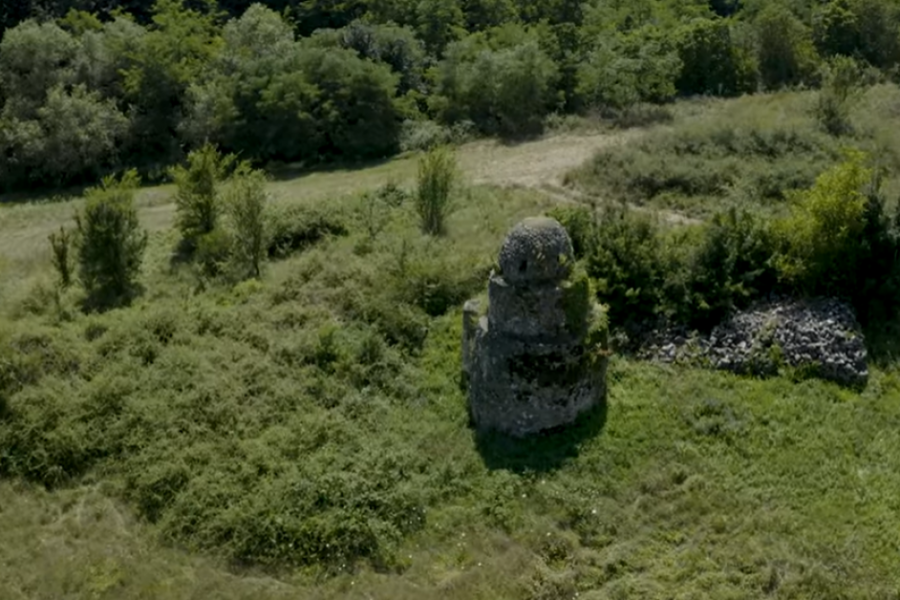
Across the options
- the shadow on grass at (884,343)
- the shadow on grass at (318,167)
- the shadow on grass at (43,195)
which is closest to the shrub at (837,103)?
the shadow on grass at (884,343)

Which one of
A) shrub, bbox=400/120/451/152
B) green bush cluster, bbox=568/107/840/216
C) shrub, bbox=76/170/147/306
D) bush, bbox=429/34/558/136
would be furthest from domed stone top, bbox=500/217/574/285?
bush, bbox=429/34/558/136

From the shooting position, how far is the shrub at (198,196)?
25.0 m

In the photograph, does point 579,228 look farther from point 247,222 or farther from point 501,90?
point 501,90

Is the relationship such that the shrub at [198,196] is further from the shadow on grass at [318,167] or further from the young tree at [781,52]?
the young tree at [781,52]

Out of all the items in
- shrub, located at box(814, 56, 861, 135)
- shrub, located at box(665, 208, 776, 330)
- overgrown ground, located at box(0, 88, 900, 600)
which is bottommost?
overgrown ground, located at box(0, 88, 900, 600)

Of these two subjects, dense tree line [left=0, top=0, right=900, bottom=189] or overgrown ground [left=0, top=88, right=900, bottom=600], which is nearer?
overgrown ground [left=0, top=88, right=900, bottom=600]

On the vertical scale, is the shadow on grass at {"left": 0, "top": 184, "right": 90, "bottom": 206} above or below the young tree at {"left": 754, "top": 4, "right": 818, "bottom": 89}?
below

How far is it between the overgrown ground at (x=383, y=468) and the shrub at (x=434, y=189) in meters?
2.68

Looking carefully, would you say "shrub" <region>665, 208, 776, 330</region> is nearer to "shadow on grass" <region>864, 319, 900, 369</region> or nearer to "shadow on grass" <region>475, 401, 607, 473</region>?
"shadow on grass" <region>864, 319, 900, 369</region>

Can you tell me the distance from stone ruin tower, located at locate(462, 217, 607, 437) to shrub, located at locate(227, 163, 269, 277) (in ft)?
25.4

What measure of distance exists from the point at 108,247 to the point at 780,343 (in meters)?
14.5

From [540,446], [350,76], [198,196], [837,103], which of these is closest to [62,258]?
[198,196]

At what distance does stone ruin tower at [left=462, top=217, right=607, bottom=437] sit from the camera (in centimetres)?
1745

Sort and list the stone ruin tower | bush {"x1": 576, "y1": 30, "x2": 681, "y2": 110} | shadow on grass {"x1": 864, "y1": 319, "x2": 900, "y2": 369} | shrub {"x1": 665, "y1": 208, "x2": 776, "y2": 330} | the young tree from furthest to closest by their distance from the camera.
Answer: the young tree → bush {"x1": 576, "y1": 30, "x2": 681, "y2": 110} → shrub {"x1": 665, "y1": 208, "x2": 776, "y2": 330} → shadow on grass {"x1": 864, "y1": 319, "x2": 900, "y2": 369} → the stone ruin tower
